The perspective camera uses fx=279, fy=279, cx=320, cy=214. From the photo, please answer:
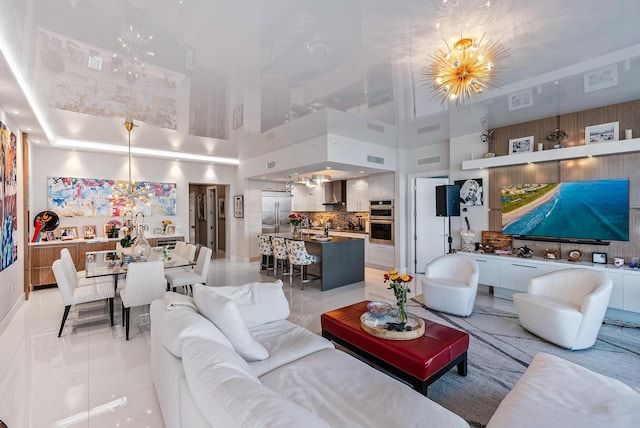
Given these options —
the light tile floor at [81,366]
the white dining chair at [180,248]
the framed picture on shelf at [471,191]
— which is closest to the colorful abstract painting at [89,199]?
the light tile floor at [81,366]

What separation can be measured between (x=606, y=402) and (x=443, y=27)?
2.87 metres

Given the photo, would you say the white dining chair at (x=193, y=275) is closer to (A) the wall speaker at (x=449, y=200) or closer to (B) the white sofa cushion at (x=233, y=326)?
(B) the white sofa cushion at (x=233, y=326)

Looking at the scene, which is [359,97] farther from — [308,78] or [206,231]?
[206,231]

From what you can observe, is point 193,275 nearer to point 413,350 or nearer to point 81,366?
point 81,366

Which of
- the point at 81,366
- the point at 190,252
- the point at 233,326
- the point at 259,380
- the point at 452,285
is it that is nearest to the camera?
the point at 259,380

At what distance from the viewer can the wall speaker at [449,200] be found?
17.4 ft

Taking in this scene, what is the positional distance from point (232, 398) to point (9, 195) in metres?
4.81

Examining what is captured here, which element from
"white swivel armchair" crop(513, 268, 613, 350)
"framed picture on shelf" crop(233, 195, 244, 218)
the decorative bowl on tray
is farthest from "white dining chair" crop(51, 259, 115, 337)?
"white swivel armchair" crop(513, 268, 613, 350)

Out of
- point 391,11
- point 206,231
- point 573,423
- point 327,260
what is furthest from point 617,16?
point 206,231

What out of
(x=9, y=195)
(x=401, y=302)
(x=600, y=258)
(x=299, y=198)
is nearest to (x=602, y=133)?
(x=600, y=258)

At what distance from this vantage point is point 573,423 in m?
1.38

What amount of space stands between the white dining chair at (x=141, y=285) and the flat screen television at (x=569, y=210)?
5583 mm

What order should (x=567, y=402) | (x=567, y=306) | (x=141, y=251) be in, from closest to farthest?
(x=567, y=402) → (x=567, y=306) → (x=141, y=251)

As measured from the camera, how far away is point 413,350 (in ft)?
7.06
